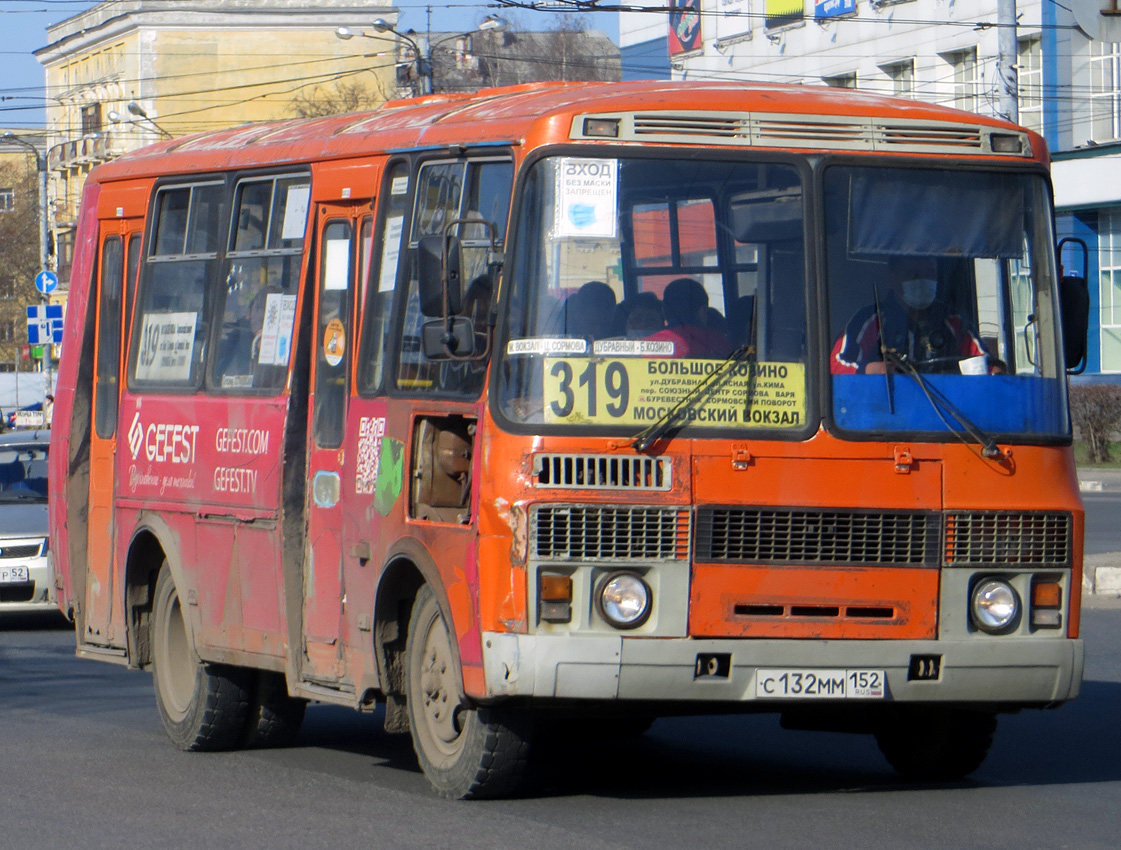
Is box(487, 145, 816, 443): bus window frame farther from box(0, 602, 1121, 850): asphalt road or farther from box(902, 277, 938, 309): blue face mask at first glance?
box(0, 602, 1121, 850): asphalt road

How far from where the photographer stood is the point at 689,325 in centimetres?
788

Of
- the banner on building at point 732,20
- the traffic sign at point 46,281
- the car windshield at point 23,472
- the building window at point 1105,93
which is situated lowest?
the car windshield at point 23,472

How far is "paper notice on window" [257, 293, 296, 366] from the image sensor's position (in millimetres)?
9672

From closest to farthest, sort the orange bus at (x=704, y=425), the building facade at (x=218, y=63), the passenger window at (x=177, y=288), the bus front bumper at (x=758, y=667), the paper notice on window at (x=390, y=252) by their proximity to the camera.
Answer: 1. the bus front bumper at (x=758, y=667)
2. the orange bus at (x=704, y=425)
3. the paper notice on window at (x=390, y=252)
4. the passenger window at (x=177, y=288)
5. the building facade at (x=218, y=63)

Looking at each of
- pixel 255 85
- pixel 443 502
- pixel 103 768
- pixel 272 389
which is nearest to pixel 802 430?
pixel 443 502

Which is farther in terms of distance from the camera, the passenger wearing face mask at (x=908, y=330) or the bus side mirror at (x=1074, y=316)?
the bus side mirror at (x=1074, y=316)

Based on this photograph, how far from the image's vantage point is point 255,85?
2972 inches

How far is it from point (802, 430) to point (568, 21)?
76.7 m

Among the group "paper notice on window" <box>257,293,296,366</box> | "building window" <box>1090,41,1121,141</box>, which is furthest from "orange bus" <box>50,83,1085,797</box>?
"building window" <box>1090,41,1121,141</box>

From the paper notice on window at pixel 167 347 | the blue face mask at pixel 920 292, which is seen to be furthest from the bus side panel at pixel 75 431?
the blue face mask at pixel 920 292

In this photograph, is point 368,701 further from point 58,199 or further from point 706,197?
point 58,199

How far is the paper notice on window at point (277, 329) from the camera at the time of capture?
967 cm

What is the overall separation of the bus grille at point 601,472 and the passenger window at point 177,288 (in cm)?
330

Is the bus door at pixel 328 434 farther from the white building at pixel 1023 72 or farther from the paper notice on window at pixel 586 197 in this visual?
the white building at pixel 1023 72
